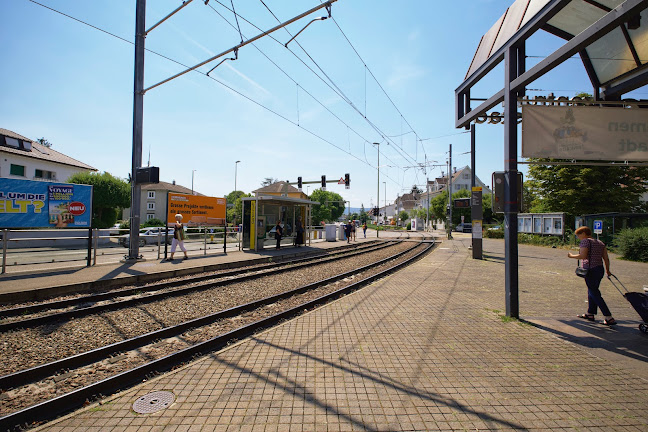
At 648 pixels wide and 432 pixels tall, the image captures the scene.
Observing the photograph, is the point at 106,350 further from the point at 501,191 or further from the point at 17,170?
the point at 17,170

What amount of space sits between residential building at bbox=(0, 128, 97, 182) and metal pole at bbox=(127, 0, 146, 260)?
2385cm

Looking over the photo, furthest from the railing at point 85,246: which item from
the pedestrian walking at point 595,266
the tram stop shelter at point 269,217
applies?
the pedestrian walking at point 595,266

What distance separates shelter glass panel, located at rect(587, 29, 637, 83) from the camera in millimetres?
5777

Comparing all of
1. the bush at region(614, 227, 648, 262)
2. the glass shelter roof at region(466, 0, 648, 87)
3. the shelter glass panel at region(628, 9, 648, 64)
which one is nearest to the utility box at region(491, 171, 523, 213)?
the glass shelter roof at region(466, 0, 648, 87)

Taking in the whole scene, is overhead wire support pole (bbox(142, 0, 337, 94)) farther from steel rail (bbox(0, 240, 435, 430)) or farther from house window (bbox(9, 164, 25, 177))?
house window (bbox(9, 164, 25, 177))

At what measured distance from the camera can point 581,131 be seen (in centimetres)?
564

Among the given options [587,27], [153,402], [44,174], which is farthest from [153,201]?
[587,27]

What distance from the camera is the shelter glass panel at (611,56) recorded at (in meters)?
5.78

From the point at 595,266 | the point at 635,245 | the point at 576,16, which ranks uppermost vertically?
the point at 576,16

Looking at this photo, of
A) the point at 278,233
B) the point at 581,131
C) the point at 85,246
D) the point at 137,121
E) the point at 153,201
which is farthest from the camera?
the point at 153,201

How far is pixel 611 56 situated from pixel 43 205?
48.2 feet

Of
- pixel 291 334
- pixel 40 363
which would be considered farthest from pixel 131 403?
pixel 291 334

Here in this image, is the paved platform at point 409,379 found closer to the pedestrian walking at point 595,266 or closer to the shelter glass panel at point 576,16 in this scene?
the pedestrian walking at point 595,266

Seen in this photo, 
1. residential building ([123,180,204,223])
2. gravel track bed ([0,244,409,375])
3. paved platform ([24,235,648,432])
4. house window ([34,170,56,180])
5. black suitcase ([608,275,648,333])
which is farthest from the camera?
residential building ([123,180,204,223])
